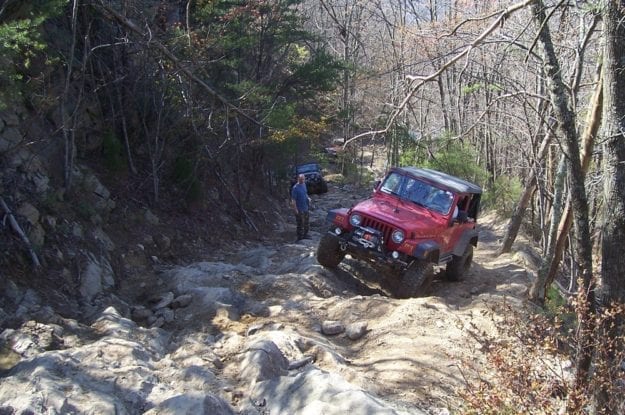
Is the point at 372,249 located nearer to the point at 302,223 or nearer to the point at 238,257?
the point at 238,257

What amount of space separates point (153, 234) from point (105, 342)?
5447 millimetres

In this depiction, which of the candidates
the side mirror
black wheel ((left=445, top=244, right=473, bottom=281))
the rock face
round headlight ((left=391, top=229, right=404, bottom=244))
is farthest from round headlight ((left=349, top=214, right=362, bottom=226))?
black wheel ((left=445, top=244, right=473, bottom=281))

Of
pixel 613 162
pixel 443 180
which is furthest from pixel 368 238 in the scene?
pixel 613 162

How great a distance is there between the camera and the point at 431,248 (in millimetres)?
8469

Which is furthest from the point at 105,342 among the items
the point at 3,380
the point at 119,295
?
the point at 119,295

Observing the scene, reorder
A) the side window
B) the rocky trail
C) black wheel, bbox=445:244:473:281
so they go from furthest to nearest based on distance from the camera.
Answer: black wheel, bbox=445:244:473:281, the side window, the rocky trail

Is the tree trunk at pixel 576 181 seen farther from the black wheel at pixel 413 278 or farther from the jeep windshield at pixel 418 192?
the jeep windshield at pixel 418 192

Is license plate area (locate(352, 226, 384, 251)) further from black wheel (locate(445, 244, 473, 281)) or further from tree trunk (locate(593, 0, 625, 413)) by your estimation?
tree trunk (locate(593, 0, 625, 413))

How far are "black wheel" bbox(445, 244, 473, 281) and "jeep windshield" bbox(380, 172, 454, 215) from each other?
3.95 feet

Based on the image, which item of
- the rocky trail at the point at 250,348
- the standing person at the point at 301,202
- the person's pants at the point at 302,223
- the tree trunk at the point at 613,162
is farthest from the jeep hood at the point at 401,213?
the tree trunk at the point at 613,162

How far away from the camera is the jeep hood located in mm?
8648

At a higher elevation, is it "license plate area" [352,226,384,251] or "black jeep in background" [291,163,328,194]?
"license plate area" [352,226,384,251]

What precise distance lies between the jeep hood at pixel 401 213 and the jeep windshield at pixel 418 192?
14 cm

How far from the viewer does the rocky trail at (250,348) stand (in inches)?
172
